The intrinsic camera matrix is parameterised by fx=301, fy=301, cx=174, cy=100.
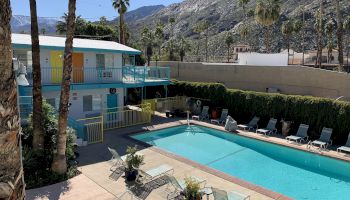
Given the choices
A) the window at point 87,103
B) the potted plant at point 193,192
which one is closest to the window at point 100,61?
the window at point 87,103

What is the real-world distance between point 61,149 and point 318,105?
1531 centimetres

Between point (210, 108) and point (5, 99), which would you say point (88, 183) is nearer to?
point (5, 99)

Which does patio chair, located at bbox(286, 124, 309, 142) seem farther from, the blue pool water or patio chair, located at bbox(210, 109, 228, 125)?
patio chair, located at bbox(210, 109, 228, 125)

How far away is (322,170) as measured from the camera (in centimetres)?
1548

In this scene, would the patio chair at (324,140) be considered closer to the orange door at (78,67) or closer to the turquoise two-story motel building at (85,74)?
the turquoise two-story motel building at (85,74)

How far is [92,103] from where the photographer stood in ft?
72.8

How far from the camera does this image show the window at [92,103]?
71.6 ft

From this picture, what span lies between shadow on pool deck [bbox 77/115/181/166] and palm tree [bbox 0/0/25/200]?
12505 mm

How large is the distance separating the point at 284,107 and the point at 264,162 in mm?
5718

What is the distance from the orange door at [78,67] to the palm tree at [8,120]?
19246 millimetres

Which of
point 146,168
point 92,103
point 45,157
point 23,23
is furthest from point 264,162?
point 23,23

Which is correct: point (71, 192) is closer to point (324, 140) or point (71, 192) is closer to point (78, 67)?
point (78, 67)

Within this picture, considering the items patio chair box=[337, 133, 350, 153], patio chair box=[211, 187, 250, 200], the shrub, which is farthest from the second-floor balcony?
patio chair box=[337, 133, 350, 153]

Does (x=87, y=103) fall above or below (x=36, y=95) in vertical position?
below
